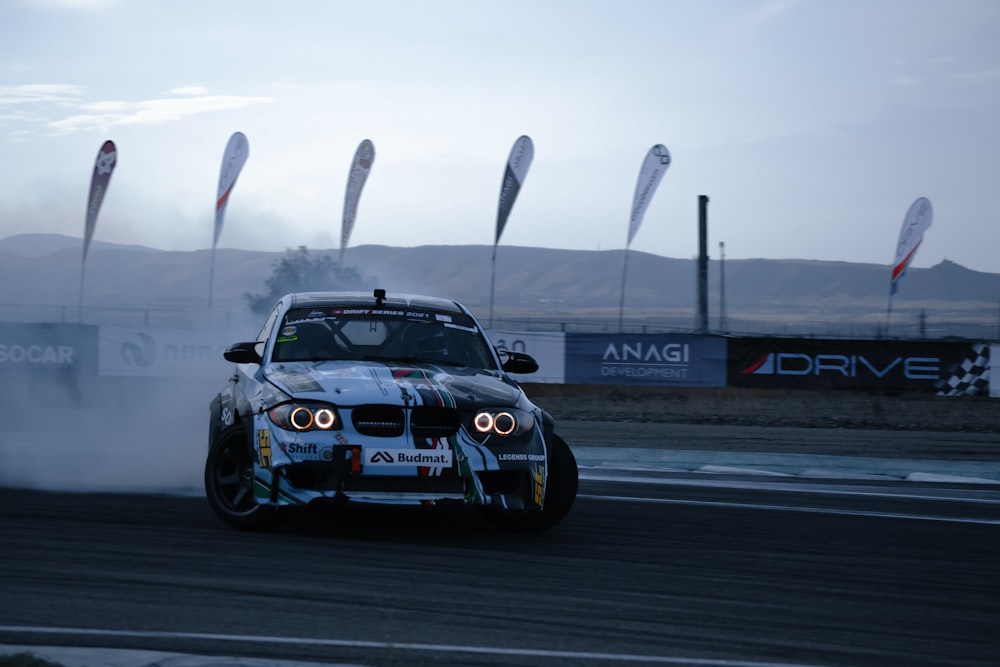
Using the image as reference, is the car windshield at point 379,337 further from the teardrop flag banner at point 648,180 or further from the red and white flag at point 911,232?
the red and white flag at point 911,232

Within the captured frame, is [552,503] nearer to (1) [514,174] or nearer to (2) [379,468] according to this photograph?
(2) [379,468]

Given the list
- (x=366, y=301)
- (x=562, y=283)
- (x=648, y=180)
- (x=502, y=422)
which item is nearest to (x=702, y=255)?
(x=648, y=180)

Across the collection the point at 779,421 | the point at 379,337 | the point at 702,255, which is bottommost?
the point at 779,421

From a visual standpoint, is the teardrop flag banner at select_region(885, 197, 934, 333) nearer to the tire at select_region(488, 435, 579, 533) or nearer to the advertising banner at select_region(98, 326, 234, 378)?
the advertising banner at select_region(98, 326, 234, 378)

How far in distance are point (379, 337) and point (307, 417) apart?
55.5 inches

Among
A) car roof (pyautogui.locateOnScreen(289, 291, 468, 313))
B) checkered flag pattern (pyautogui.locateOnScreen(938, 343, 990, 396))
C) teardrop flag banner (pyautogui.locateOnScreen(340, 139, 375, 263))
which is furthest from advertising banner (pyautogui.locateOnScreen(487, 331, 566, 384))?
car roof (pyautogui.locateOnScreen(289, 291, 468, 313))

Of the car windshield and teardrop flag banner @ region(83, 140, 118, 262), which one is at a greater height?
teardrop flag banner @ region(83, 140, 118, 262)

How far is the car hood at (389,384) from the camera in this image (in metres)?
6.36

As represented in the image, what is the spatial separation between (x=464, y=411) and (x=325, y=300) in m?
1.92

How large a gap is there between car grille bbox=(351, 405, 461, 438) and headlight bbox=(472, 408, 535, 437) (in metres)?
0.14

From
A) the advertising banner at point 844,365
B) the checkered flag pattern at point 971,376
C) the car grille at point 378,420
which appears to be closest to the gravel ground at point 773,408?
the checkered flag pattern at point 971,376

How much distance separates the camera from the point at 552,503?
6910 mm

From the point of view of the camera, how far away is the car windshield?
7477 mm

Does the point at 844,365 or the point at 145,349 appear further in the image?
the point at 844,365
